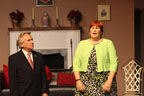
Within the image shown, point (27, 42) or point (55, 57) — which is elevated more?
point (27, 42)

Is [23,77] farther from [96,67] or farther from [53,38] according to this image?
[53,38]

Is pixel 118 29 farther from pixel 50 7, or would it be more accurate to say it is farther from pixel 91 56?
pixel 91 56

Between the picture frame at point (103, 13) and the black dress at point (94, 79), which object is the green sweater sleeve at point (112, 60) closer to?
the black dress at point (94, 79)

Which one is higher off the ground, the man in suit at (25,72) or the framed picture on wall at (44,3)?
the framed picture on wall at (44,3)

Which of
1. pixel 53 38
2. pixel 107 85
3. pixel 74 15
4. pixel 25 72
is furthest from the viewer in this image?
pixel 53 38

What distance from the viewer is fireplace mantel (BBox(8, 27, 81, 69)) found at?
5922mm

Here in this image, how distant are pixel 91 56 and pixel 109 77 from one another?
0.78 ft

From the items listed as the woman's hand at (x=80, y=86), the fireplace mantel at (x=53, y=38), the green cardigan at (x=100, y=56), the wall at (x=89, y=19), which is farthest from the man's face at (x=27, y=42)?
the wall at (x=89, y=19)

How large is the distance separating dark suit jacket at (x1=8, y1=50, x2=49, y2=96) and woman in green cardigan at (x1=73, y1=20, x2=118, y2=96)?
409 millimetres

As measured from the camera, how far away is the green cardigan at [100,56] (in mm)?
2549

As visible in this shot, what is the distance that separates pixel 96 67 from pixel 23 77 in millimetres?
684

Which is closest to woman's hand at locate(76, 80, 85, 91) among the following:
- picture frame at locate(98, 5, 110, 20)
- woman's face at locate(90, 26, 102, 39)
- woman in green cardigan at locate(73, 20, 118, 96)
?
woman in green cardigan at locate(73, 20, 118, 96)

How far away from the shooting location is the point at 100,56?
2551mm

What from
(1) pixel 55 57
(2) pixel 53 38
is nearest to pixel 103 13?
(2) pixel 53 38
